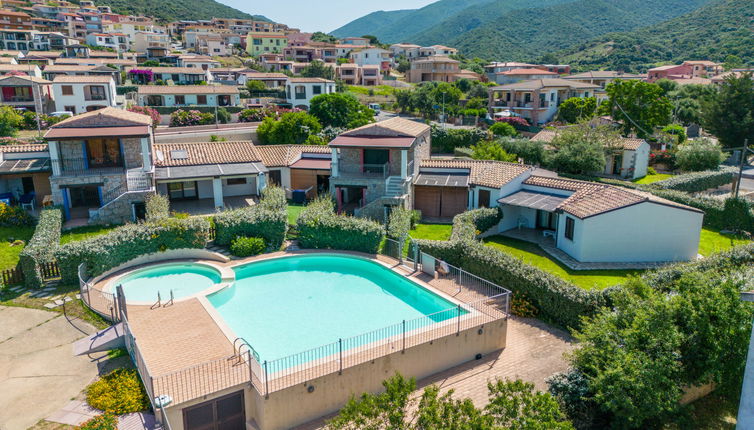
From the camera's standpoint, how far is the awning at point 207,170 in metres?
31.1

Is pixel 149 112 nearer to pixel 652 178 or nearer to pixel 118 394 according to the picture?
pixel 118 394

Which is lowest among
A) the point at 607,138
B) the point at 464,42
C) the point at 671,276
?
the point at 671,276

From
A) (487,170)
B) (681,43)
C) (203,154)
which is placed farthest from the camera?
(681,43)

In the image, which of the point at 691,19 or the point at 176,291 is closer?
the point at 176,291

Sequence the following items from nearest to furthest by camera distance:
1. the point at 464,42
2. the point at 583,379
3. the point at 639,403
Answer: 1. the point at 639,403
2. the point at 583,379
3. the point at 464,42

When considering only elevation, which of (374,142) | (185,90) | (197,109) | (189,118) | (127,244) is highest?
(185,90)

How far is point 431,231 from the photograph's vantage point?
99.9 ft

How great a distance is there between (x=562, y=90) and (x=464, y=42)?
406ft

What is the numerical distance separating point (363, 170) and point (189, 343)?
1889 centimetres

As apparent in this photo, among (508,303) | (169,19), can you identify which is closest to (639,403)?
(508,303)

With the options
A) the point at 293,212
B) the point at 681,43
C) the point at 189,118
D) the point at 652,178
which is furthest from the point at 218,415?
the point at 681,43

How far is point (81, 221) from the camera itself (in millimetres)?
28578

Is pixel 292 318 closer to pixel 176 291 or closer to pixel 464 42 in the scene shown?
pixel 176 291

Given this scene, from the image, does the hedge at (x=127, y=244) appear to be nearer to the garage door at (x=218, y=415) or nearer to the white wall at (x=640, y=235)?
the garage door at (x=218, y=415)
